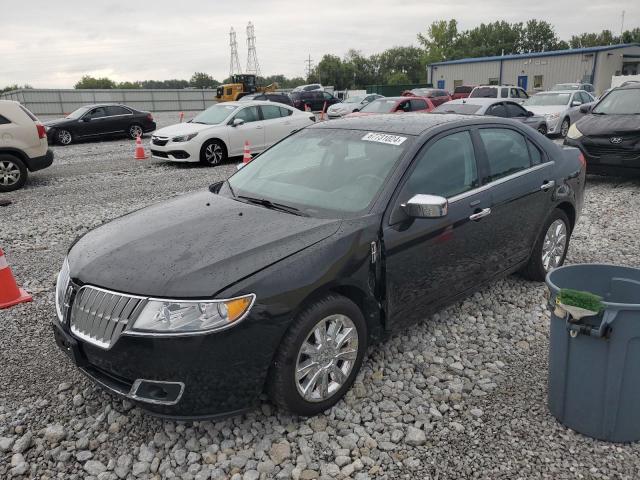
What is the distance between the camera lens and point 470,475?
102 inches

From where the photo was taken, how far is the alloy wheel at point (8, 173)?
9.77 meters

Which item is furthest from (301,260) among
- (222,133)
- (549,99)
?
(549,99)

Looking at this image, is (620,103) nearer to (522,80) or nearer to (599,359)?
(599,359)

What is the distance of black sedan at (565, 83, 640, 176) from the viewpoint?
8438mm

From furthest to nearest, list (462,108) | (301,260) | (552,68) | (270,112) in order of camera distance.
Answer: (552,68), (270,112), (462,108), (301,260)

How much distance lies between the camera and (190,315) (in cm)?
254

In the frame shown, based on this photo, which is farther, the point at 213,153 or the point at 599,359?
the point at 213,153

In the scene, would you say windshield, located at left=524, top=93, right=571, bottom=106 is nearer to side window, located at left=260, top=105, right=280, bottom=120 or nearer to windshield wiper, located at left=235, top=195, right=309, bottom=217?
side window, located at left=260, top=105, right=280, bottom=120

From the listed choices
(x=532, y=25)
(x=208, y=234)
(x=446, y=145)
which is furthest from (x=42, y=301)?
(x=532, y=25)

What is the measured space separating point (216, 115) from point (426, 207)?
1074 cm

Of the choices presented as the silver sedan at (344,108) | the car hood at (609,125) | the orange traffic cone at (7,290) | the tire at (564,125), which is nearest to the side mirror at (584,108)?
the tire at (564,125)

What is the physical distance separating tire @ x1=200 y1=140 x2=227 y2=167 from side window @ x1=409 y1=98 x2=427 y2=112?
7.38 meters

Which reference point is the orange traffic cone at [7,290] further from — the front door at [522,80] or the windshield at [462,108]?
the front door at [522,80]

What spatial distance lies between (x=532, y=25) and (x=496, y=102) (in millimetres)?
106941
